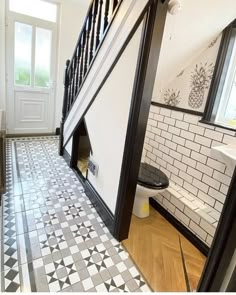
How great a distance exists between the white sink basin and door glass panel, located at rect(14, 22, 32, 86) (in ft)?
11.0

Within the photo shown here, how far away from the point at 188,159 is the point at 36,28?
325 centimetres

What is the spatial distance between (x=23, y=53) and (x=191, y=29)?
2939 millimetres

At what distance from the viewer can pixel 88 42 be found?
Result: 2.31m

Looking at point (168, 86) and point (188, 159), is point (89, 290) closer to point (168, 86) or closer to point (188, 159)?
point (188, 159)

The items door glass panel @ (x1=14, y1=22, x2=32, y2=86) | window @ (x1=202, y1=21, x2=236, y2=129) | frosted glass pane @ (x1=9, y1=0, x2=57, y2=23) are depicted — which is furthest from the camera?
door glass panel @ (x1=14, y1=22, x2=32, y2=86)

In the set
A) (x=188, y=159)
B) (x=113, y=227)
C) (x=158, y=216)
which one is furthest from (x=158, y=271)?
(x=188, y=159)

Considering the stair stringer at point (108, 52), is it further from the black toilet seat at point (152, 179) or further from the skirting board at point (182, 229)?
the skirting board at point (182, 229)

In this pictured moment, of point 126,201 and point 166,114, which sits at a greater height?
point 166,114

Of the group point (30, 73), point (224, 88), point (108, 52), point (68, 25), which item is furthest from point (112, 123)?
point (68, 25)

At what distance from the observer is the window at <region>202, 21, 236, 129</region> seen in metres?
1.69

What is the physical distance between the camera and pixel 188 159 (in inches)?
81.2

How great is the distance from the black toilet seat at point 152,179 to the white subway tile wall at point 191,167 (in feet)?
0.74

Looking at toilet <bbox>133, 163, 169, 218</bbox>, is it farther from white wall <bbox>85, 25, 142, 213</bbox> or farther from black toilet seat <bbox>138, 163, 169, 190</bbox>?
white wall <bbox>85, 25, 142, 213</bbox>

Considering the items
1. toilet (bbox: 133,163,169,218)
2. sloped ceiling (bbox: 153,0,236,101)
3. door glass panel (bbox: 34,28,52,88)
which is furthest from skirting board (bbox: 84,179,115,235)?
door glass panel (bbox: 34,28,52,88)
